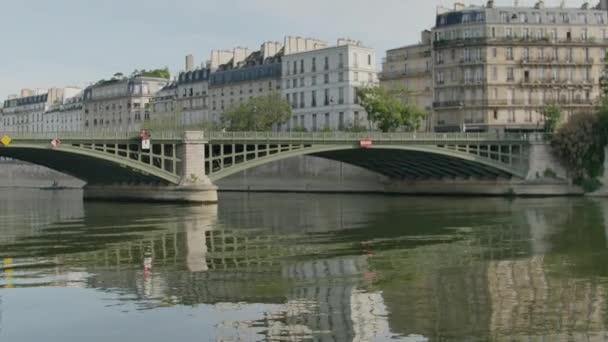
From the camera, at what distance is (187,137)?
56000 mm

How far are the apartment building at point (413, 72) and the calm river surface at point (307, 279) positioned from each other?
1575 inches

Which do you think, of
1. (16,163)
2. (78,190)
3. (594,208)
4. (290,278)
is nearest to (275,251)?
(290,278)

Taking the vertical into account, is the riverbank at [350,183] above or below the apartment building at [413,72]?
below

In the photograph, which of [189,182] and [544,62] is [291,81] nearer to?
[544,62]

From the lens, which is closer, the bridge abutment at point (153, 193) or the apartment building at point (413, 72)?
the bridge abutment at point (153, 193)

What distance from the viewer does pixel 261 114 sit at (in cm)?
8194

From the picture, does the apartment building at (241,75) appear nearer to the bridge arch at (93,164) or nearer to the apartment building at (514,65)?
the apartment building at (514,65)

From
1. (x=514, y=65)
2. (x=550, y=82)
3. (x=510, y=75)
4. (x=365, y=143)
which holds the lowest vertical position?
(x=365, y=143)

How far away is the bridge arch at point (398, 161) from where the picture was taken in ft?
188

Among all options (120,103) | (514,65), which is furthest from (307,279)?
(120,103)

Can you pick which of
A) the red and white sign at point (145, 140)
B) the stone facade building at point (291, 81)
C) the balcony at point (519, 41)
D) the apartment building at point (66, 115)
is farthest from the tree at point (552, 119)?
the apartment building at point (66, 115)

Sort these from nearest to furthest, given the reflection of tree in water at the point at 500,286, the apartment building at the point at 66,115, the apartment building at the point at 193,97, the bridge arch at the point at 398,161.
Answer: the reflection of tree in water at the point at 500,286 → the bridge arch at the point at 398,161 → the apartment building at the point at 193,97 → the apartment building at the point at 66,115

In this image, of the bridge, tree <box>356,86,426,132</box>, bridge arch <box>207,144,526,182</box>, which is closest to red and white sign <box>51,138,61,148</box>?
the bridge

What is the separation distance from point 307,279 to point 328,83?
64590 millimetres
